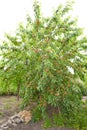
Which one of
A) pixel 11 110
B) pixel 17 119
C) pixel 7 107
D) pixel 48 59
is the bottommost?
pixel 17 119

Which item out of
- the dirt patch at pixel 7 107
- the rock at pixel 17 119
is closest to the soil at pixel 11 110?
the dirt patch at pixel 7 107

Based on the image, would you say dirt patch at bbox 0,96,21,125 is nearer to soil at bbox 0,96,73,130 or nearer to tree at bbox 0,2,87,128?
soil at bbox 0,96,73,130

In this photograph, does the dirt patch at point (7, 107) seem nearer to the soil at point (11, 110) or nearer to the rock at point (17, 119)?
the soil at point (11, 110)

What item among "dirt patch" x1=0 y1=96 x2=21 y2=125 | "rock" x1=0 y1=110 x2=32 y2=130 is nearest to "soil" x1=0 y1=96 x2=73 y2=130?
"dirt patch" x1=0 y1=96 x2=21 y2=125

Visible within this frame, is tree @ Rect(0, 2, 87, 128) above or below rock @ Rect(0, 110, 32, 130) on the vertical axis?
above

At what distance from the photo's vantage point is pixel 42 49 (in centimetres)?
899

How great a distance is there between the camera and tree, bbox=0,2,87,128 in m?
8.95

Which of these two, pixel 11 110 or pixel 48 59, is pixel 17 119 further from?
pixel 48 59

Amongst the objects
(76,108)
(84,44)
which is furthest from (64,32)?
(76,108)

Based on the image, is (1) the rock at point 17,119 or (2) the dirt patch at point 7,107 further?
(2) the dirt patch at point 7,107

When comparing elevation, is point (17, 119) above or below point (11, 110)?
below

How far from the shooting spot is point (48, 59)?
8.83 metres

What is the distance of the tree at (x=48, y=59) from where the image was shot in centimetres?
895

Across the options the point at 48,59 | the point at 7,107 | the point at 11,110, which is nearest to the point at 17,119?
the point at 11,110
